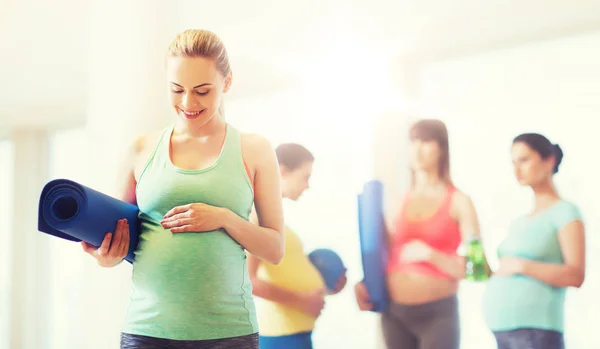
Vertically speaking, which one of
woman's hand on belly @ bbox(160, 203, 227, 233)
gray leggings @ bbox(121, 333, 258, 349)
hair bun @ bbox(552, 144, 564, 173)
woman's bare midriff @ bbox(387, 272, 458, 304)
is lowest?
gray leggings @ bbox(121, 333, 258, 349)

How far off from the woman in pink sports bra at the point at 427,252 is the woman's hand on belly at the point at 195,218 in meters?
0.75

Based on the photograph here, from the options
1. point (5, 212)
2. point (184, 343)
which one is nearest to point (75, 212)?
point (184, 343)

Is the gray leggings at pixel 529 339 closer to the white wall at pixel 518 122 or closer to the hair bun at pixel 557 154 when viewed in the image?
the white wall at pixel 518 122

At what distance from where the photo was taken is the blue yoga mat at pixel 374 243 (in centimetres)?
164

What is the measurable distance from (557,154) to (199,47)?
2.91 feet

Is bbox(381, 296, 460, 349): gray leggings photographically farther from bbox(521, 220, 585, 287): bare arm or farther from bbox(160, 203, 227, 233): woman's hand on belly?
bbox(160, 203, 227, 233): woman's hand on belly

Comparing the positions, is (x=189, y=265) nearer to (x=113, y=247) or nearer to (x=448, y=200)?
(x=113, y=247)

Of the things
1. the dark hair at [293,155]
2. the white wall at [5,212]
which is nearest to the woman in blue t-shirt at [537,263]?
the dark hair at [293,155]

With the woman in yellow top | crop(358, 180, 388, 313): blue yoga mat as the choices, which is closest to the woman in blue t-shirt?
crop(358, 180, 388, 313): blue yoga mat

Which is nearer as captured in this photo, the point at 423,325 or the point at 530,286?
the point at 530,286

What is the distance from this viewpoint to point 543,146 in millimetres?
1497

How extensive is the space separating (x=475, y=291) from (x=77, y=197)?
970mm

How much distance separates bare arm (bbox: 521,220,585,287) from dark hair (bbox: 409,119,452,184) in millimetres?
286

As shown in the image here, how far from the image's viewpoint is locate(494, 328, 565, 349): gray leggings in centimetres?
145
